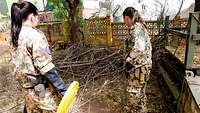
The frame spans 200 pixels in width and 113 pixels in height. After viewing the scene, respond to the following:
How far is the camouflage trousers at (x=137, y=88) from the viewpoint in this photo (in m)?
3.93

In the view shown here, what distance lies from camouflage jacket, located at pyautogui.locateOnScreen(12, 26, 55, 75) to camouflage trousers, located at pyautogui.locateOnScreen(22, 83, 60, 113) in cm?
32

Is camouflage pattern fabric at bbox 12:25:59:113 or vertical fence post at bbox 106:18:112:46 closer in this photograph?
camouflage pattern fabric at bbox 12:25:59:113

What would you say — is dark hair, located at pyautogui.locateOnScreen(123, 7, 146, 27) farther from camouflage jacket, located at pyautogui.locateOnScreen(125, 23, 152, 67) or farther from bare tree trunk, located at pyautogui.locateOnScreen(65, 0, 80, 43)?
bare tree trunk, located at pyautogui.locateOnScreen(65, 0, 80, 43)

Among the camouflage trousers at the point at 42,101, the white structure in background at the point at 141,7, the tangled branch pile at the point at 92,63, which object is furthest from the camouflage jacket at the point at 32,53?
the white structure in background at the point at 141,7

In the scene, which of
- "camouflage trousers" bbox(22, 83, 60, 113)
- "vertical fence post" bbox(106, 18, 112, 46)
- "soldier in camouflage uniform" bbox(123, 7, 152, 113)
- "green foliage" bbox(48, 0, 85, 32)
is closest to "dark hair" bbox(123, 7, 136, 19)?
"soldier in camouflage uniform" bbox(123, 7, 152, 113)

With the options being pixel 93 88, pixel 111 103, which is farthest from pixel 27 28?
pixel 93 88

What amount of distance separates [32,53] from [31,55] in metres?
→ 0.05

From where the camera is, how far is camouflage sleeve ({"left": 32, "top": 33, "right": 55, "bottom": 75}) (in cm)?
271

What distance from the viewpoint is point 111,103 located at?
16.5ft

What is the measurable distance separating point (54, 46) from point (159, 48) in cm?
348

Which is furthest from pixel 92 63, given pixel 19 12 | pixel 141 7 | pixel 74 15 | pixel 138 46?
pixel 141 7

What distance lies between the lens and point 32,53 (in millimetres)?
2742

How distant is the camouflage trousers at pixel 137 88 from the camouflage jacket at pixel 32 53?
1.70 meters

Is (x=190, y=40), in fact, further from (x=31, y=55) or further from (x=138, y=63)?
(x=31, y=55)
